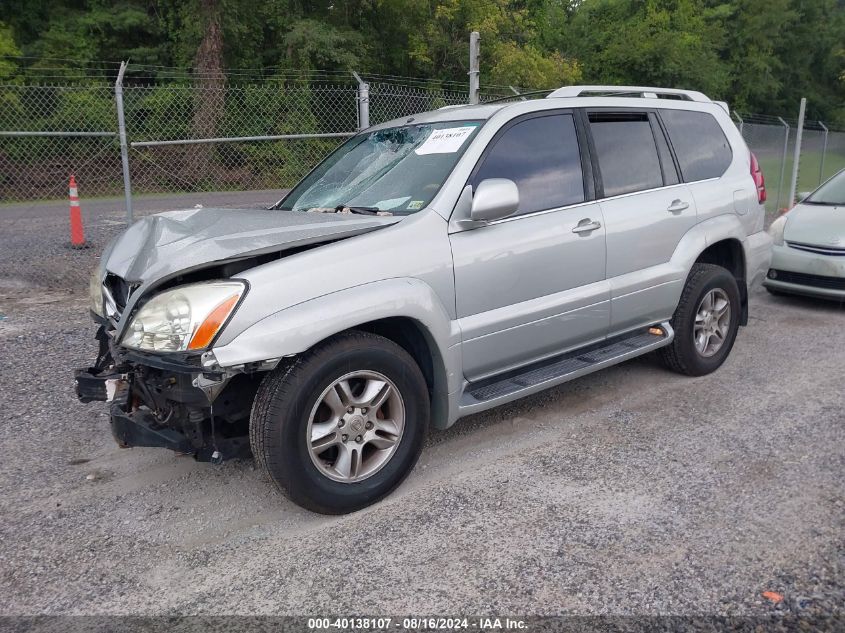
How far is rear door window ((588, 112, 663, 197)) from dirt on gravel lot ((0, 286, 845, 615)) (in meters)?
1.43

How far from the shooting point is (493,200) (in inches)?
138

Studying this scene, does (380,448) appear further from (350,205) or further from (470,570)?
(350,205)

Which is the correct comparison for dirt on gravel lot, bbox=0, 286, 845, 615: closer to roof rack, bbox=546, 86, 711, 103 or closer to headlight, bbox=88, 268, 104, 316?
headlight, bbox=88, 268, 104, 316

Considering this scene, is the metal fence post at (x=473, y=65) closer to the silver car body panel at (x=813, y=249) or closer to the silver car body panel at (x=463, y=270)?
the silver car body panel at (x=463, y=270)

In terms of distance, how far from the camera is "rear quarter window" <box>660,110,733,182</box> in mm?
4973

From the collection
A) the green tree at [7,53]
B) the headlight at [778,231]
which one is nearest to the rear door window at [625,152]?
the headlight at [778,231]

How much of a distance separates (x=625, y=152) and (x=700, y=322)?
4.53 feet

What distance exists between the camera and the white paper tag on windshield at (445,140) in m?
3.93

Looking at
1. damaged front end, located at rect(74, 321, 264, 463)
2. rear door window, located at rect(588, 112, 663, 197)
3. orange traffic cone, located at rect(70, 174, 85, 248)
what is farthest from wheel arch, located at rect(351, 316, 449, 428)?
orange traffic cone, located at rect(70, 174, 85, 248)

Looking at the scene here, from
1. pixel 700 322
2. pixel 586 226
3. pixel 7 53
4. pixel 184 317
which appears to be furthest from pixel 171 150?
pixel 7 53

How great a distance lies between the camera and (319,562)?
9.62ft

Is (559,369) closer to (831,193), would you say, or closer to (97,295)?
(97,295)

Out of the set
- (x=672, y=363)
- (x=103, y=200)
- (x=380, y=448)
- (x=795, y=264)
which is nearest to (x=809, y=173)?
(x=795, y=264)

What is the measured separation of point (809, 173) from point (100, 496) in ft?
59.6
